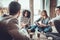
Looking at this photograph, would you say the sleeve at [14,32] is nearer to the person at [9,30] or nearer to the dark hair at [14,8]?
the person at [9,30]

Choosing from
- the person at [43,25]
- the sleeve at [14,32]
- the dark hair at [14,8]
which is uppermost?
the dark hair at [14,8]

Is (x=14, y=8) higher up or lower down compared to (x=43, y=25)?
higher up

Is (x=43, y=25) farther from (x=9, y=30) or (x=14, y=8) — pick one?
(x=9, y=30)

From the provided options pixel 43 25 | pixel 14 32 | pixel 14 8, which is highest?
pixel 14 8

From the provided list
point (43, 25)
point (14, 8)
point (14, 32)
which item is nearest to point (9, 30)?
point (14, 32)

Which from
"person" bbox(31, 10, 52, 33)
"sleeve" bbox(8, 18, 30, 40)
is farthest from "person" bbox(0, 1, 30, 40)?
"person" bbox(31, 10, 52, 33)

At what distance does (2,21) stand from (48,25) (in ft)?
7.45

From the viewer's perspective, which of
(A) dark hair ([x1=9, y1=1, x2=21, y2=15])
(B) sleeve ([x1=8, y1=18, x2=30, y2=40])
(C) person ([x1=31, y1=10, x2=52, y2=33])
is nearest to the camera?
(B) sleeve ([x1=8, y1=18, x2=30, y2=40])

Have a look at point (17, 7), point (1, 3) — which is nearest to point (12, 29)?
point (17, 7)

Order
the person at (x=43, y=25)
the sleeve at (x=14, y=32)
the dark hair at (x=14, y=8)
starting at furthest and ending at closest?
the person at (x=43, y=25)
the dark hair at (x=14, y=8)
the sleeve at (x=14, y=32)

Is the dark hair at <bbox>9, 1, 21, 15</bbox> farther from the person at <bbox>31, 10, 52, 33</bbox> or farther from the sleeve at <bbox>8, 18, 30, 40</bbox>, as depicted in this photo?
the person at <bbox>31, 10, 52, 33</bbox>

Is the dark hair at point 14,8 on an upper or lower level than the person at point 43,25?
upper

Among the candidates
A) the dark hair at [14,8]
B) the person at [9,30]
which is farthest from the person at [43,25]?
the person at [9,30]

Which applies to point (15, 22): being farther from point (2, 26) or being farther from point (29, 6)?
point (29, 6)
